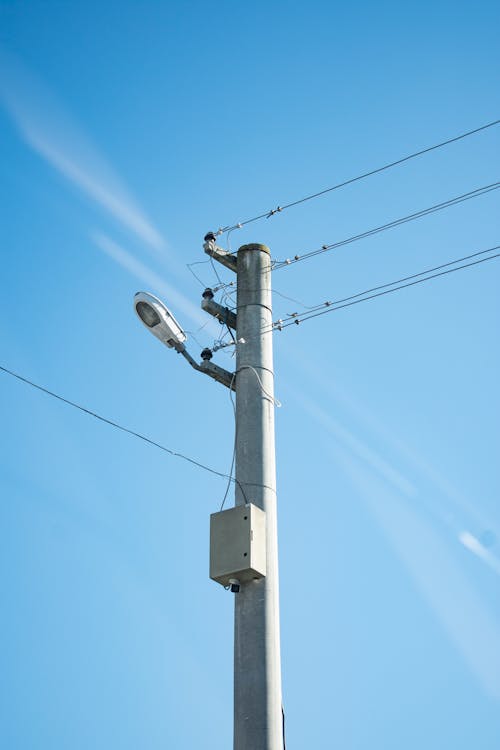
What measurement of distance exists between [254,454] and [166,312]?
1.63 metres

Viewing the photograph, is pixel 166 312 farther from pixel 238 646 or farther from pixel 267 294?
pixel 238 646

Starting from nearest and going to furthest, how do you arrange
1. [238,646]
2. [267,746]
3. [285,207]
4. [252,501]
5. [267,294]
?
1. [267,746]
2. [238,646]
3. [252,501]
4. [267,294]
5. [285,207]

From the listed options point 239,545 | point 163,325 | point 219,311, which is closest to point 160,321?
point 163,325

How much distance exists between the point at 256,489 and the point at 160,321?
1.81 metres

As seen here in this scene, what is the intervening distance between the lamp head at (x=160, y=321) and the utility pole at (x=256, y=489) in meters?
0.51

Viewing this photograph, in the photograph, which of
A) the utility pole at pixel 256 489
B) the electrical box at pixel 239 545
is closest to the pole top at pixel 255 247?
the utility pole at pixel 256 489

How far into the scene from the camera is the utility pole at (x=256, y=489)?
5.36 metres

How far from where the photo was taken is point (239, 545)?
5.87 m

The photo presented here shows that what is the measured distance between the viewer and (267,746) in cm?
523

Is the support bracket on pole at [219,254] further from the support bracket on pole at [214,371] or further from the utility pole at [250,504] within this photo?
the support bracket on pole at [214,371]

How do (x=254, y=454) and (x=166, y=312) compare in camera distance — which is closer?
(x=254, y=454)

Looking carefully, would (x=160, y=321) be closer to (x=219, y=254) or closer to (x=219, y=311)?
(x=219, y=311)

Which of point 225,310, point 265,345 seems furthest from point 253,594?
point 225,310

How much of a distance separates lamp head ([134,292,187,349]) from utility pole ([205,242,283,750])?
508 mm
